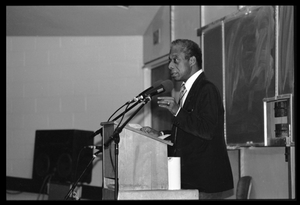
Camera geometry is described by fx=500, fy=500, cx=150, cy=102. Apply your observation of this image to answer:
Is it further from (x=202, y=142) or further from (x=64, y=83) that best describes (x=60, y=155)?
(x=202, y=142)

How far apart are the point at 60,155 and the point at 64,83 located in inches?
43.0

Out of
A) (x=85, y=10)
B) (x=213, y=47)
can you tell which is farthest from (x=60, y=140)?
(x=213, y=47)

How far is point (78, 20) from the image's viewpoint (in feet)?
19.4

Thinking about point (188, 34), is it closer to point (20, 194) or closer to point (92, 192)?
point (92, 192)

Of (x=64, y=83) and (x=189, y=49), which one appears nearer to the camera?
(x=189, y=49)

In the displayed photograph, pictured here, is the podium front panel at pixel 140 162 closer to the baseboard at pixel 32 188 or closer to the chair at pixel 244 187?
the chair at pixel 244 187

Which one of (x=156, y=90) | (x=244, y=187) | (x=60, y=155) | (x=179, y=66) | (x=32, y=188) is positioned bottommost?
(x=32, y=188)

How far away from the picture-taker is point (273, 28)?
11.6 feet

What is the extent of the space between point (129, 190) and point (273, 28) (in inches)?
74.6

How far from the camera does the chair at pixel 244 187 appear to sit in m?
3.86

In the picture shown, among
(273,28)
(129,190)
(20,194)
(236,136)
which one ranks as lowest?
(20,194)

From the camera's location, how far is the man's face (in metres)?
2.76

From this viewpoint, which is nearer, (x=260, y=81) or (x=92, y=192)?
(x=260, y=81)

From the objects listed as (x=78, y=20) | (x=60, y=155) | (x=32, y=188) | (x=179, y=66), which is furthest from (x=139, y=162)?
(x=78, y=20)
